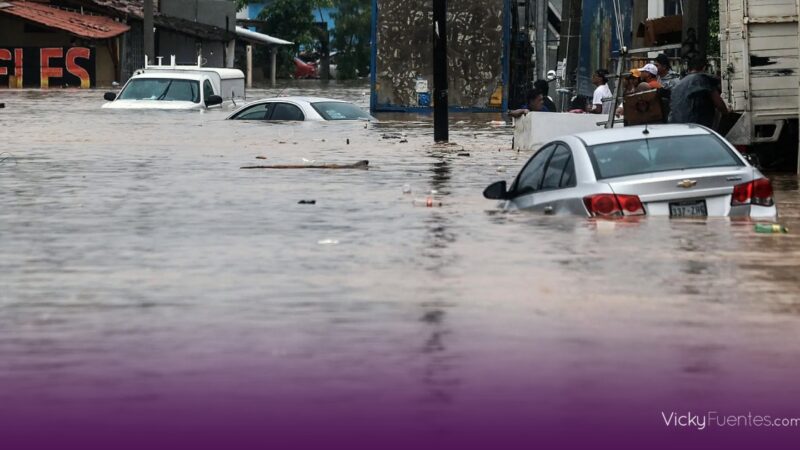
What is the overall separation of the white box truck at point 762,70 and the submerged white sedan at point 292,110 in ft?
36.9

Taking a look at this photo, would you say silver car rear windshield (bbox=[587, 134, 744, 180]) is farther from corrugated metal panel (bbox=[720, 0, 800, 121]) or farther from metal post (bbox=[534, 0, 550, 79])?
metal post (bbox=[534, 0, 550, 79])

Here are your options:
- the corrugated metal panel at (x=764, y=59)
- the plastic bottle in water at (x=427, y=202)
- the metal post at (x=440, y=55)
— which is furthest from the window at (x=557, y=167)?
the metal post at (x=440, y=55)

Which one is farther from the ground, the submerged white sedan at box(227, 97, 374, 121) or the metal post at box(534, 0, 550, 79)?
the metal post at box(534, 0, 550, 79)

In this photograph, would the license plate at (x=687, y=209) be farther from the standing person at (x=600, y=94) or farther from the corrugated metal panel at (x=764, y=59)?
the standing person at (x=600, y=94)

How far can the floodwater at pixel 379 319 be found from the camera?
7.80m

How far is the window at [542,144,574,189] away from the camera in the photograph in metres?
14.9

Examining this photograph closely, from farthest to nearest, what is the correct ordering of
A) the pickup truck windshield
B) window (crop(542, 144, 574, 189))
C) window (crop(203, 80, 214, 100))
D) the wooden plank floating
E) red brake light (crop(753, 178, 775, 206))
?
window (crop(203, 80, 214, 100)) → the pickup truck windshield → the wooden plank floating → window (crop(542, 144, 574, 189)) → red brake light (crop(753, 178, 775, 206))

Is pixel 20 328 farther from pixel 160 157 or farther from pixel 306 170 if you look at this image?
pixel 160 157

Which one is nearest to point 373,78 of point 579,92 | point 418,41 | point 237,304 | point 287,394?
point 418,41

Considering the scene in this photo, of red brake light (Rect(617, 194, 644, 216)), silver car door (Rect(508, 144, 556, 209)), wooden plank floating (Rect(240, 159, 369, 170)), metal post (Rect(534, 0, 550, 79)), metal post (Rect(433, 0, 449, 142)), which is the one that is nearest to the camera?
red brake light (Rect(617, 194, 644, 216))

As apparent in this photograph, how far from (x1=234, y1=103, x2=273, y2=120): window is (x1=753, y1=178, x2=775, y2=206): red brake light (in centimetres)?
1877

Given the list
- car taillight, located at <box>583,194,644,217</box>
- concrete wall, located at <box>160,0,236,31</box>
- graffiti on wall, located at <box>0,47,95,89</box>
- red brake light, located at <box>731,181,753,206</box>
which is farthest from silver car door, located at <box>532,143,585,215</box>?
concrete wall, located at <box>160,0,236,31</box>

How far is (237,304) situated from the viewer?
36.3 ft

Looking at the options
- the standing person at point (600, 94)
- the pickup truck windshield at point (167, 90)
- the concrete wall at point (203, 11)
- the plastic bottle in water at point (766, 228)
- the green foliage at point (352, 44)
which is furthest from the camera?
the green foliage at point (352, 44)
